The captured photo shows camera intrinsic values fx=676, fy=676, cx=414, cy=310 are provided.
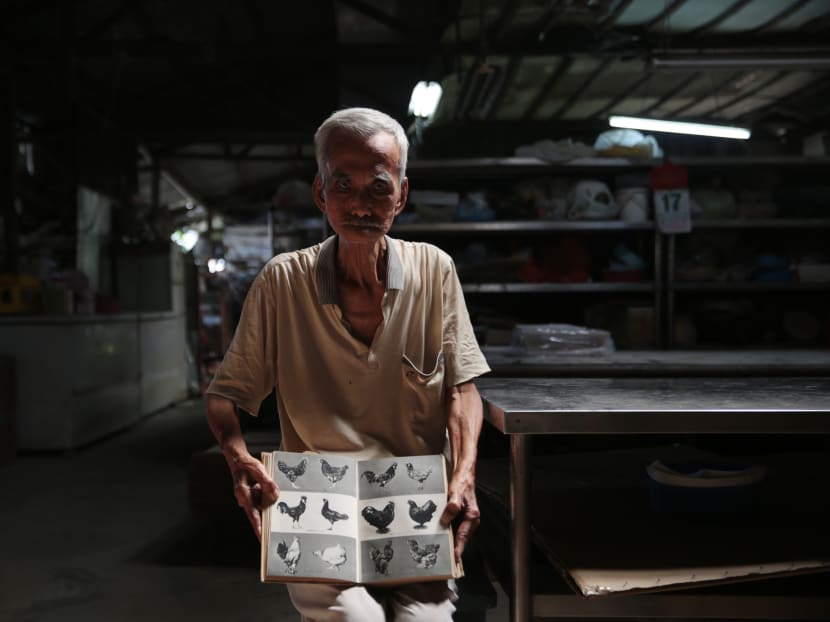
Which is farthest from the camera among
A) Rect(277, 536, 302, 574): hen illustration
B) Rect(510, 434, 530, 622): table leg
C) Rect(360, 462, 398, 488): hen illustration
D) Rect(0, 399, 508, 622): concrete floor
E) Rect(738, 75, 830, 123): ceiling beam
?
Rect(738, 75, 830, 123): ceiling beam

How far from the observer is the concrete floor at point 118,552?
2.53 metres

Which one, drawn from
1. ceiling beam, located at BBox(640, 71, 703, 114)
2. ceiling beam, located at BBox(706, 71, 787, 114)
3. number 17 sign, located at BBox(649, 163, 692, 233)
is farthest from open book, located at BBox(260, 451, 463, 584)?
ceiling beam, located at BBox(706, 71, 787, 114)

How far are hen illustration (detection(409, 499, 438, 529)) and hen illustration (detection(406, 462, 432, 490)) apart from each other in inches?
1.2

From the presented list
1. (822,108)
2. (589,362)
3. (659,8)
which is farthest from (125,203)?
(822,108)

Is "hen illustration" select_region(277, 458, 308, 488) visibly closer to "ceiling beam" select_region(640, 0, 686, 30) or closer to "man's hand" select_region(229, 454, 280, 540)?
"man's hand" select_region(229, 454, 280, 540)

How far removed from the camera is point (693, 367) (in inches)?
98.8

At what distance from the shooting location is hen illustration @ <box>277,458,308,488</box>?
3.89ft

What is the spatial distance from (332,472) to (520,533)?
1.33 ft

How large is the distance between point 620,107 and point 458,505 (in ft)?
20.8

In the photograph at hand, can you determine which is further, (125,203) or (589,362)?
(125,203)

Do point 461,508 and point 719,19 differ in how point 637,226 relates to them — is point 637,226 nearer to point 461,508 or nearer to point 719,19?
point 719,19

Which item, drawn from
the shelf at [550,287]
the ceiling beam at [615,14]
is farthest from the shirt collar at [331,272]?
the ceiling beam at [615,14]

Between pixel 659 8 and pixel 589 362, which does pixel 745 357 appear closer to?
pixel 589 362

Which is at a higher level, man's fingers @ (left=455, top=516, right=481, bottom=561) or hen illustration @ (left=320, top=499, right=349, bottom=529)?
hen illustration @ (left=320, top=499, right=349, bottom=529)
